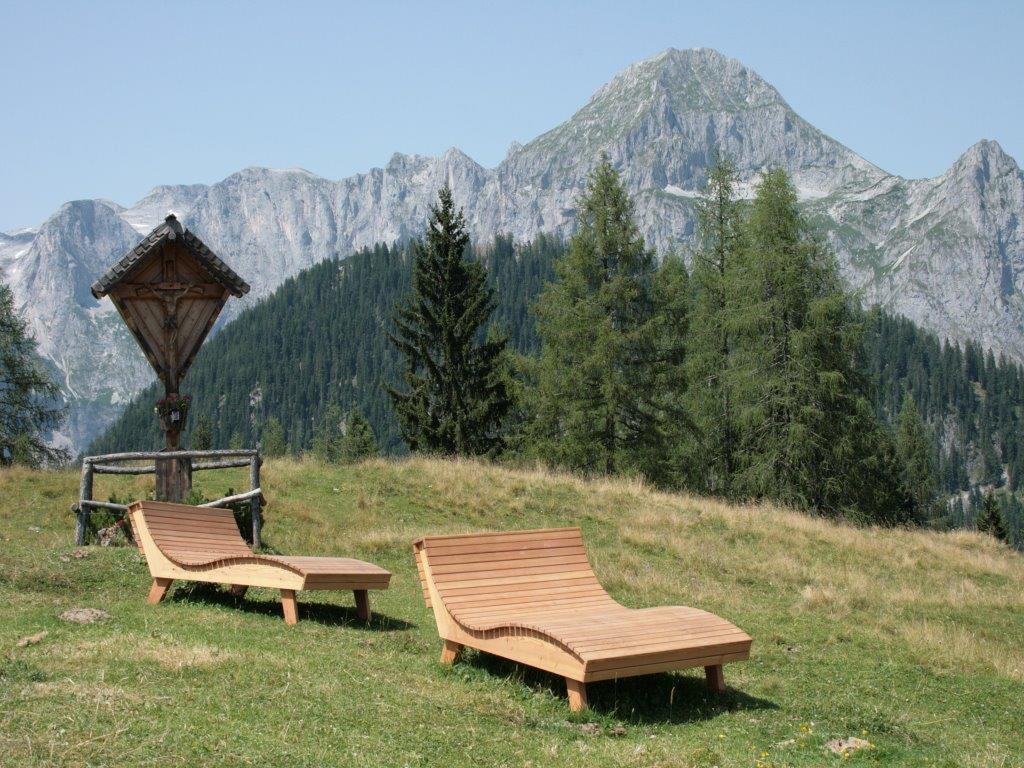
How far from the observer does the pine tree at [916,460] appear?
238 ft

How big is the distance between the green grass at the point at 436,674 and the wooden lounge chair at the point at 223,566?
302mm

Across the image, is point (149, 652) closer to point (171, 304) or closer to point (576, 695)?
point (576, 695)

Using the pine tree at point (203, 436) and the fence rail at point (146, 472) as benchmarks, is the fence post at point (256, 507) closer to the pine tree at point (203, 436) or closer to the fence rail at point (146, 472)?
the fence rail at point (146, 472)

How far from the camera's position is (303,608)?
10000mm

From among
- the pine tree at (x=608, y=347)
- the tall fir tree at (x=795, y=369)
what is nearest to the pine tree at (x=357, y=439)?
the pine tree at (x=608, y=347)

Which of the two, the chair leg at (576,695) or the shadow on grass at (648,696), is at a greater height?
the chair leg at (576,695)

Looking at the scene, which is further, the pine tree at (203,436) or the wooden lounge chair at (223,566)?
the pine tree at (203,436)

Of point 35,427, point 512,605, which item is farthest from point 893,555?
point 35,427

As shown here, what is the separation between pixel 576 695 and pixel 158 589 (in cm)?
502

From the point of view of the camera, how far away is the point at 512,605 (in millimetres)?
8539

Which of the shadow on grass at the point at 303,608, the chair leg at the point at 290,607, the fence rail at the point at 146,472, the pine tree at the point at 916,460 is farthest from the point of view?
the pine tree at the point at 916,460

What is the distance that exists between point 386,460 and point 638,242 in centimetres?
1480

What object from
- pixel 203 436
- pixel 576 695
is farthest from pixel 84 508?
pixel 203 436

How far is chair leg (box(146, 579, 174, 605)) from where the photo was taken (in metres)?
9.77
